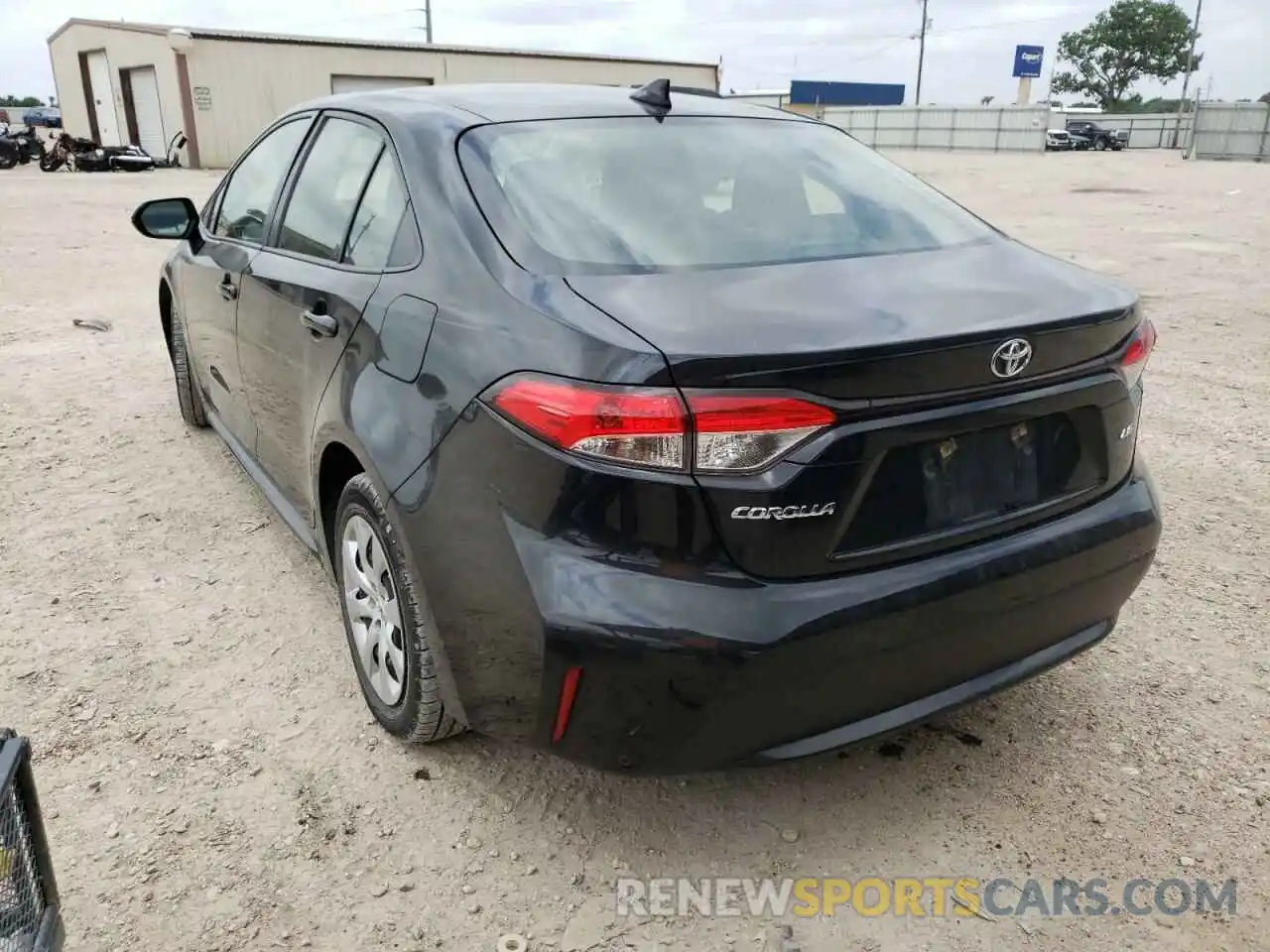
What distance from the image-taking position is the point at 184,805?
237 centimetres

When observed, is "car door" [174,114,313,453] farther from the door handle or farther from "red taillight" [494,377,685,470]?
"red taillight" [494,377,685,470]

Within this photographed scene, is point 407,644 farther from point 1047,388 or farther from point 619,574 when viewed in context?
point 1047,388

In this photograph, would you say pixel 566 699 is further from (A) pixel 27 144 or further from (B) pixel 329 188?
(A) pixel 27 144

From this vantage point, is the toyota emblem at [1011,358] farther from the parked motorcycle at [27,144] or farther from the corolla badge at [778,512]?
the parked motorcycle at [27,144]

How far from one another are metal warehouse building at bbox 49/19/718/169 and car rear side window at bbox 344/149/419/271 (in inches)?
910

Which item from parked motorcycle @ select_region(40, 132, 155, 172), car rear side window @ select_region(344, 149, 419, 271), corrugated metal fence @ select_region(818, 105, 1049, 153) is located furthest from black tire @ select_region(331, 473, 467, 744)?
corrugated metal fence @ select_region(818, 105, 1049, 153)

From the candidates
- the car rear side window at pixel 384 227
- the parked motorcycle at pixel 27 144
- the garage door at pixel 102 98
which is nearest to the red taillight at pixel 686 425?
the car rear side window at pixel 384 227

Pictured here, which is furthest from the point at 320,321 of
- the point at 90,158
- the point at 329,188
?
the point at 90,158

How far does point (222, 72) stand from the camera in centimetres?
2634

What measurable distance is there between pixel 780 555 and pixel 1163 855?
1213 millimetres

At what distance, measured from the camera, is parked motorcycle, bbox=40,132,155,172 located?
2433 centimetres

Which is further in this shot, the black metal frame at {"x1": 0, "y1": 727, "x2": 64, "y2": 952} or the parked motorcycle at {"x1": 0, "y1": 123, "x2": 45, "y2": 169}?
the parked motorcycle at {"x1": 0, "y1": 123, "x2": 45, "y2": 169}

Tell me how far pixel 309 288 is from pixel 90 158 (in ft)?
85.3

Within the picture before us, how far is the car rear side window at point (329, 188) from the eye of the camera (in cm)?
271
